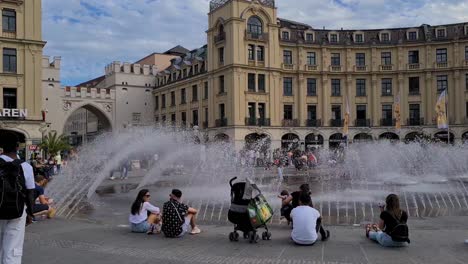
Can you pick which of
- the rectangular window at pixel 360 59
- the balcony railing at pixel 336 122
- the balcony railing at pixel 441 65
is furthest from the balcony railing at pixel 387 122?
the balcony railing at pixel 441 65

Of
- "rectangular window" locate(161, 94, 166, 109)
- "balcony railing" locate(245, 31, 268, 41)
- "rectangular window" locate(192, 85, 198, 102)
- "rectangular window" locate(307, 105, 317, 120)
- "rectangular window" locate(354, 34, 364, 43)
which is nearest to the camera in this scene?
"balcony railing" locate(245, 31, 268, 41)

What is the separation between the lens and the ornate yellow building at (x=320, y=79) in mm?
53812

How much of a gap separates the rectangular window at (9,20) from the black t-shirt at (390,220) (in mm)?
39862

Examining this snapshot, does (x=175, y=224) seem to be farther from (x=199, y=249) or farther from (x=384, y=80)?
(x=384, y=80)

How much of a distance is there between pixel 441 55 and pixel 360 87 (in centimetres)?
1020

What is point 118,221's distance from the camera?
12289 millimetres

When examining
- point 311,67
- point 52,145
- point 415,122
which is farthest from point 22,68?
point 415,122

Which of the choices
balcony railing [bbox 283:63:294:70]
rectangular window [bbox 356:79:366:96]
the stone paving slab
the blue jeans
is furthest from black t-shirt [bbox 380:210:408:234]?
rectangular window [bbox 356:79:366:96]

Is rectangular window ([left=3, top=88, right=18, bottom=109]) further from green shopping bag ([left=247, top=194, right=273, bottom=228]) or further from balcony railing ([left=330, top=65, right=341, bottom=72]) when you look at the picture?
green shopping bag ([left=247, top=194, right=273, bottom=228])

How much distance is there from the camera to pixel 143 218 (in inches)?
402

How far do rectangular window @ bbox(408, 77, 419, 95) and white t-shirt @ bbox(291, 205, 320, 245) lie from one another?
53093 millimetres

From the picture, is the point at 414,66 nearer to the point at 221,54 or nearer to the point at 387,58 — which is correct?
the point at 387,58

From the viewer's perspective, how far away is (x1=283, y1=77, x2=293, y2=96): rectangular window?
57.2 m

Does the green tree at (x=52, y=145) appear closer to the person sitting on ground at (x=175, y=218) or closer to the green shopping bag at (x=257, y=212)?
the person sitting on ground at (x=175, y=218)
